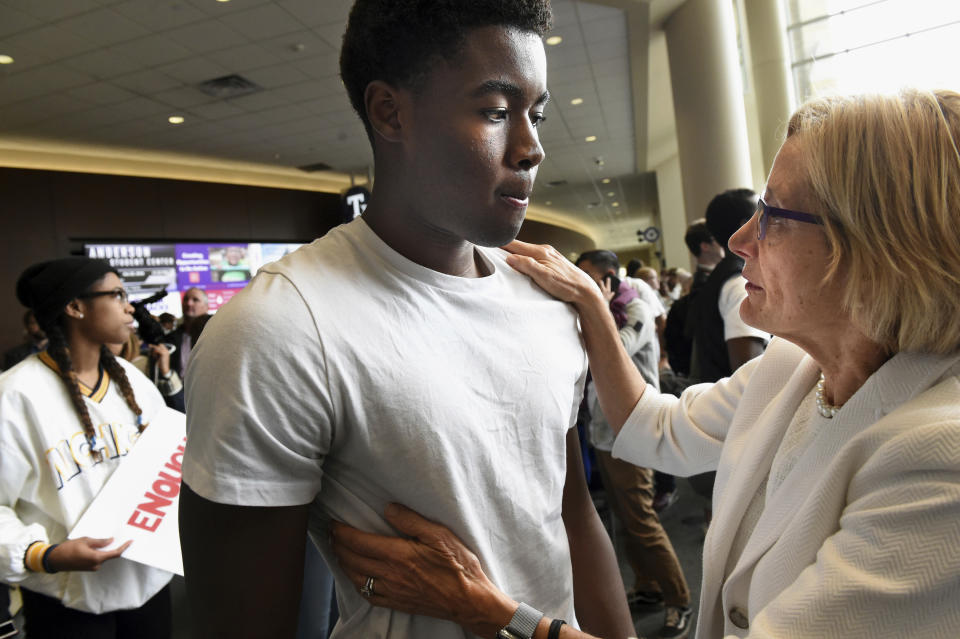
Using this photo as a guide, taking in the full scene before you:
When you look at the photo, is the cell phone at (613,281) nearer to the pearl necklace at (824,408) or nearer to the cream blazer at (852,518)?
the cream blazer at (852,518)

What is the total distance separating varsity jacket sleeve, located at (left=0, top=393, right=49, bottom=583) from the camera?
163cm

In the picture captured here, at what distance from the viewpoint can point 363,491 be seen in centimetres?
89

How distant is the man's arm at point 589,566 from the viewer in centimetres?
115

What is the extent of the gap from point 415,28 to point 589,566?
0.96m

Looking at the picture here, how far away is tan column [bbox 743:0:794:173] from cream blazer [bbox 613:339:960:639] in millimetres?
8981

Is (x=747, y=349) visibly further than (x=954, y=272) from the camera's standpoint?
Yes

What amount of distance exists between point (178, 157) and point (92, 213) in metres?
1.36

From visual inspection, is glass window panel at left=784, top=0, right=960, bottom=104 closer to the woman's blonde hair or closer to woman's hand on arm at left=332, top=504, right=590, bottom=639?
the woman's blonde hair

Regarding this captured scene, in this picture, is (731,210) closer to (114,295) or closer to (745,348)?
(745,348)

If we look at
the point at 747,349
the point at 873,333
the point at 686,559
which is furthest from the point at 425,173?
the point at 686,559


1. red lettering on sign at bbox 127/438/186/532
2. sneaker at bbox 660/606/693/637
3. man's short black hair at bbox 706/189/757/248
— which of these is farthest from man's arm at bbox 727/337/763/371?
red lettering on sign at bbox 127/438/186/532

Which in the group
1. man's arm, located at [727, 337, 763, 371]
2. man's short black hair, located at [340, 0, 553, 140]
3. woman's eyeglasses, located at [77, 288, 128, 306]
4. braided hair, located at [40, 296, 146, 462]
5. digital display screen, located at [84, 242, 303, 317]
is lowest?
man's arm, located at [727, 337, 763, 371]

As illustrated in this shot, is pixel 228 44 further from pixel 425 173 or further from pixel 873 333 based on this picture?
pixel 873 333

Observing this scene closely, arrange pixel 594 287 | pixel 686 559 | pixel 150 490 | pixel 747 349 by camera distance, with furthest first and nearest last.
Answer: pixel 686 559, pixel 747 349, pixel 150 490, pixel 594 287
